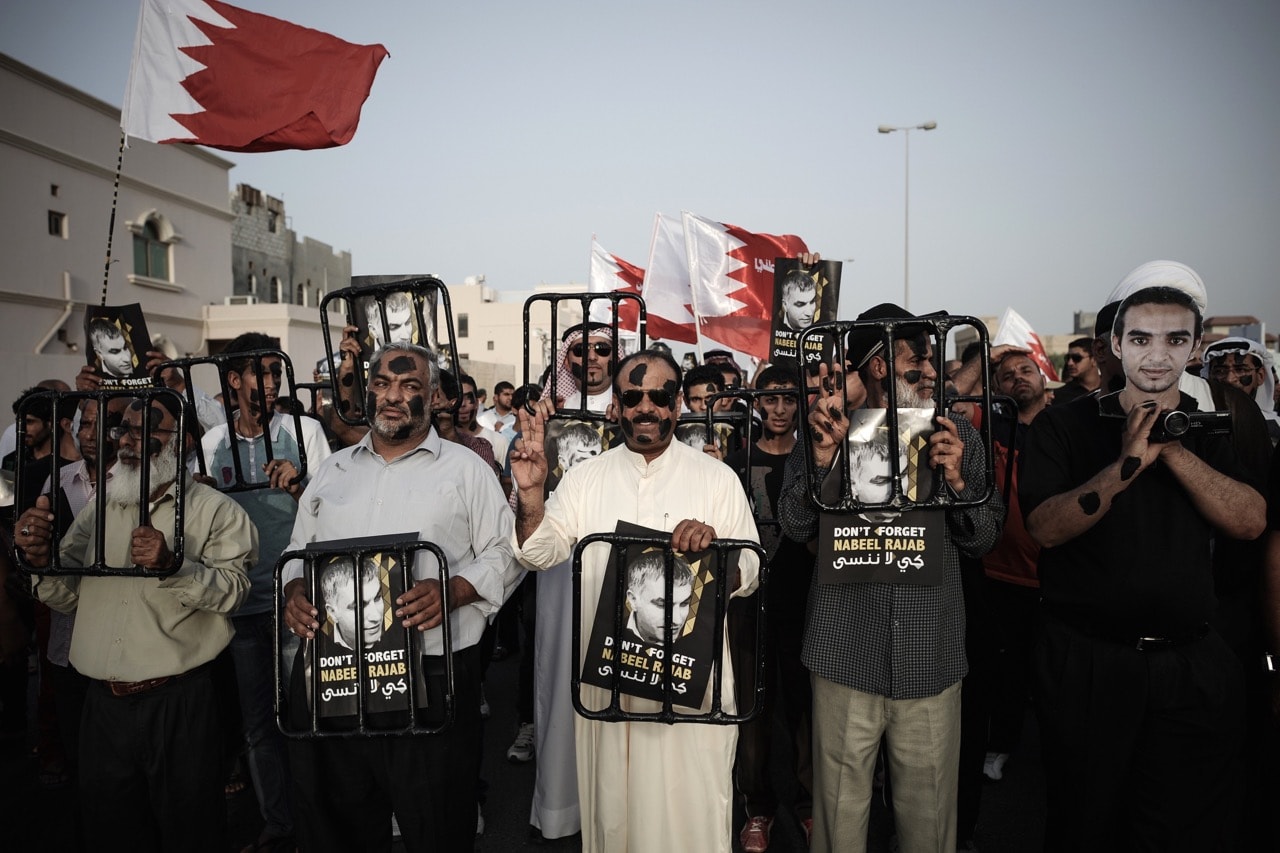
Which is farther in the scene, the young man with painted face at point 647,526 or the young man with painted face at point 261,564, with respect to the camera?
the young man with painted face at point 261,564

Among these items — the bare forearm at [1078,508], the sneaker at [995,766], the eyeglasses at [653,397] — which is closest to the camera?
the bare forearm at [1078,508]

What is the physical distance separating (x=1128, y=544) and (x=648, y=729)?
1826mm

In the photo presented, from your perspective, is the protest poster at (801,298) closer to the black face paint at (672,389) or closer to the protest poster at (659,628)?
the black face paint at (672,389)

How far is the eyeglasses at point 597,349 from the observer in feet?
14.5

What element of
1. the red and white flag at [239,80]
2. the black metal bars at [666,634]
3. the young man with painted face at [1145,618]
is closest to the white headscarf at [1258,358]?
the young man with painted face at [1145,618]

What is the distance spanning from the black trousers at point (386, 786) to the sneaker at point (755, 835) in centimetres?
148

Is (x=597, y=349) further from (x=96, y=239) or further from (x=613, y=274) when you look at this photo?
(x=96, y=239)

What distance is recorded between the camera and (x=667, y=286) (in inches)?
349

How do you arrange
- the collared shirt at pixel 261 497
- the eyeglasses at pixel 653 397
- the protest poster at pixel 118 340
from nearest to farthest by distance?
the eyeglasses at pixel 653 397 → the collared shirt at pixel 261 497 → the protest poster at pixel 118 340

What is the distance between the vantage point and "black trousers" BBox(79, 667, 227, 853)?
10.2ft

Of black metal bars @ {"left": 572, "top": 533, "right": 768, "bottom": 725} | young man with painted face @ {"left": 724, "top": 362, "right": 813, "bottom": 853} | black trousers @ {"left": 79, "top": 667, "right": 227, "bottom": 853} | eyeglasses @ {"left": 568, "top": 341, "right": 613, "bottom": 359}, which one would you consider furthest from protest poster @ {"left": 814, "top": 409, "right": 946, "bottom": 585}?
black trousers @ {"left": 79, "top": 667, "right": 227, "bottom": 853}

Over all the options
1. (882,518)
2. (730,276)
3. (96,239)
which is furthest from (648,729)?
(96,239)

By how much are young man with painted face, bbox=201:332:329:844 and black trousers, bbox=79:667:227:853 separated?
19.5 inches

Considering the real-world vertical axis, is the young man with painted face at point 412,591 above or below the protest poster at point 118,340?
below
